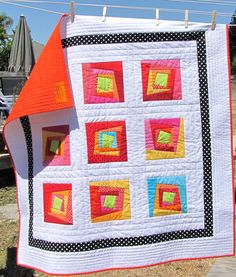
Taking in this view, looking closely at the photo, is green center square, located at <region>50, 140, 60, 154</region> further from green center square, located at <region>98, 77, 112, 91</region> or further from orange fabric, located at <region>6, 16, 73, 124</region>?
green center square, located at <region>98, 77, 112, 91</region>

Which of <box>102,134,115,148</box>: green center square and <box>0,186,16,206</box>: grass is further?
<box>0,186,16,206</box>: grass

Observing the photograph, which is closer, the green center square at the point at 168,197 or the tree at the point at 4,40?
the green center square at the point at 168,197

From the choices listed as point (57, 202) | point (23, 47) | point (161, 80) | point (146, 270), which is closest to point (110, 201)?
point (57, 202)

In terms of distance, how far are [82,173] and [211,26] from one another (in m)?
1.01

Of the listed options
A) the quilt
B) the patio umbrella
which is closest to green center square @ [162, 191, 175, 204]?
the quilt

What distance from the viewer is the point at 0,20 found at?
1251 inches

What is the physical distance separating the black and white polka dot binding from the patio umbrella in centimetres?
699

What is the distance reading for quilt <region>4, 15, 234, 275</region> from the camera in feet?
7.54

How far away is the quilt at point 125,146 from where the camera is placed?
90.4 inches

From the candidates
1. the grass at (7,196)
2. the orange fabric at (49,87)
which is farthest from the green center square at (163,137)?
the grass at (7,196)

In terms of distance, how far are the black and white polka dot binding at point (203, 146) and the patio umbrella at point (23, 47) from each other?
22.9ft

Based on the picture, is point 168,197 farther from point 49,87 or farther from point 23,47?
point 23,47

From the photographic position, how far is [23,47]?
9.09 metres

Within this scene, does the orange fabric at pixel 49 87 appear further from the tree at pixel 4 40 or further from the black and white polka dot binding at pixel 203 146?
the tree at pixel 4 40
